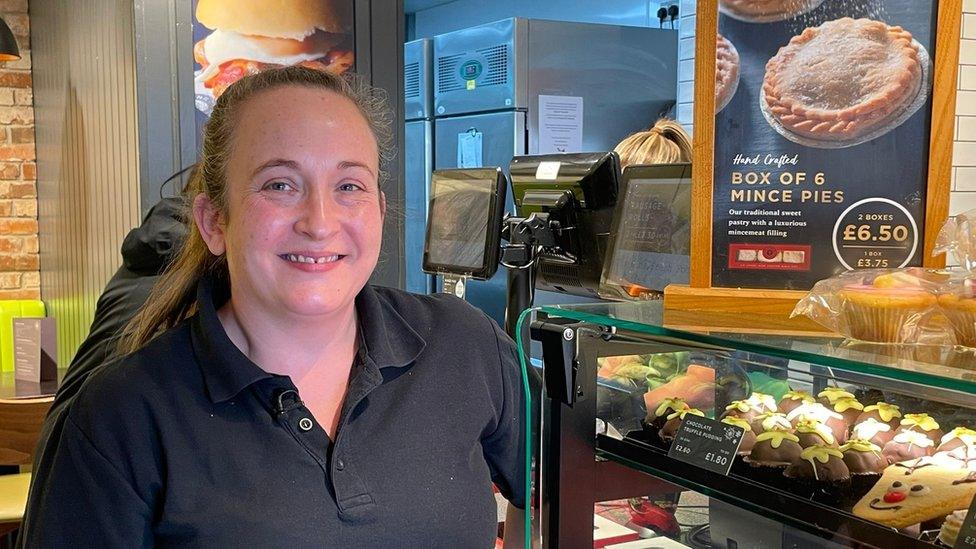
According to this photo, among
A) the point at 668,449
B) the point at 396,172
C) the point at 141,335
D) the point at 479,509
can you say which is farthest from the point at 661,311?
the point at 396,172

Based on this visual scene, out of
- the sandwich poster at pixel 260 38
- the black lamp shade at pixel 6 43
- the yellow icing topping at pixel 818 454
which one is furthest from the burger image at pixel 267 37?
the yellow icing topping at pixel 818 454

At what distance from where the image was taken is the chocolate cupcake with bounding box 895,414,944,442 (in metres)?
1.19

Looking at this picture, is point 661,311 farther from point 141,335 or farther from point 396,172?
point 396,172

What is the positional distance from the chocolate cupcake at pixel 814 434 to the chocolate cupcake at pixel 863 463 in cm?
3

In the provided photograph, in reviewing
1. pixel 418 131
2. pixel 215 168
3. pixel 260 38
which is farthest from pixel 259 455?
pixel 418 131

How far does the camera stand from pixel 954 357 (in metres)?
0.99

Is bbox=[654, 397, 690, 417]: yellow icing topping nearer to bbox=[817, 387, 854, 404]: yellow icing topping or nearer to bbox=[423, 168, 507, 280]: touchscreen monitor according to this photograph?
bbox=[817, 387, 854, 404]: yellow icing topping

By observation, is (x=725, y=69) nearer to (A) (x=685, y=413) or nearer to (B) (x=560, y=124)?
(A) (x=685, y=413)

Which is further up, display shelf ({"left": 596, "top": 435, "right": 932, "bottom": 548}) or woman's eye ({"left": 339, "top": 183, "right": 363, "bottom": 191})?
woman's eye ({"left": 339, "top": 183, "right": 363, "bottom": 191})

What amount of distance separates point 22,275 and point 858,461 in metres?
4.50

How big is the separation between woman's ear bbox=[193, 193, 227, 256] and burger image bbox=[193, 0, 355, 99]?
71.4 inches

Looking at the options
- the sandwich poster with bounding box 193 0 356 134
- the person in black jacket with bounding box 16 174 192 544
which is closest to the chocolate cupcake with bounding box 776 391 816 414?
the person in black jacket with bounding box 16 174 192 544

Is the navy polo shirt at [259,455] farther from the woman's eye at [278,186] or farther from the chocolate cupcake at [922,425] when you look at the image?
the chocolate cupcake at [922,425]

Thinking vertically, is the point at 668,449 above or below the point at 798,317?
below
